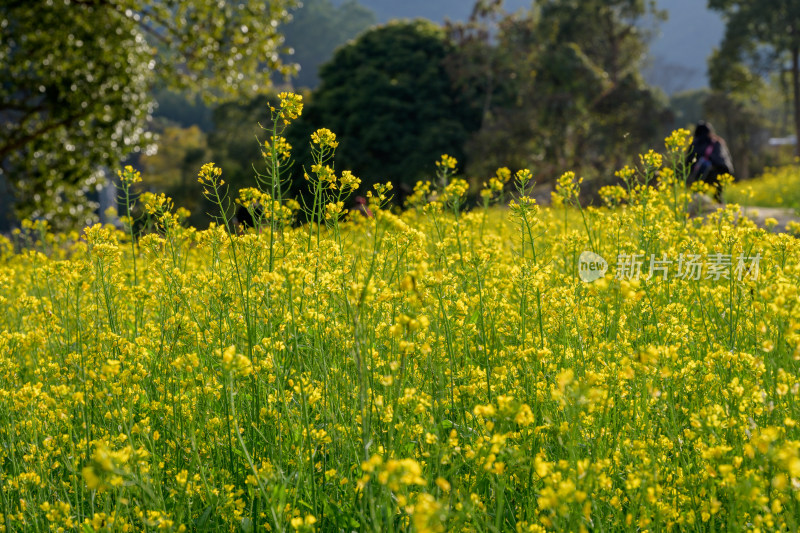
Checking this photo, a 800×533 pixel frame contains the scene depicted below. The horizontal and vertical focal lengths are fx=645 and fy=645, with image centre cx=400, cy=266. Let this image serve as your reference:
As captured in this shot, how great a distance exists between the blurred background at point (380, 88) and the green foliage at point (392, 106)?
0.07m

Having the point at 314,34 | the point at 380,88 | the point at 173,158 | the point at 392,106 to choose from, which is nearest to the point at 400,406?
the point at 392,106

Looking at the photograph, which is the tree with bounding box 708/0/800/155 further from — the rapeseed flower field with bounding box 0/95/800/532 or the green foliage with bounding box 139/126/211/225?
the green foliage with bounding box 139/126/211/225

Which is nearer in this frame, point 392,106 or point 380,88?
point 392,106

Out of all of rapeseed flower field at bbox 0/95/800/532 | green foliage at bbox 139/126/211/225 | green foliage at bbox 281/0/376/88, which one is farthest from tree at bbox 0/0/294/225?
green foliage at bbox 281/0/376/88

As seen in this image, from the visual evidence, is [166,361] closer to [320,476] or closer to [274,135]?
[320,476]

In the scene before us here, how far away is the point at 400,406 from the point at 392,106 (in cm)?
1985

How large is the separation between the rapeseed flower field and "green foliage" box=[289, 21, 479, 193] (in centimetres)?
1586

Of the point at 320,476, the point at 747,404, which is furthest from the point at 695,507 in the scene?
the point at 320,476

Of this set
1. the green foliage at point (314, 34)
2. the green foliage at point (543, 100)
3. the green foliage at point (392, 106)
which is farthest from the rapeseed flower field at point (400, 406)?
the green foliage at point (314, 34)

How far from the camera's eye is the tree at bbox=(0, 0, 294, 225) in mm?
12328

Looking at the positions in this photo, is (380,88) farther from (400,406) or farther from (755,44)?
(400,406)

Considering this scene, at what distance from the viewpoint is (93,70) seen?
12.9 metres

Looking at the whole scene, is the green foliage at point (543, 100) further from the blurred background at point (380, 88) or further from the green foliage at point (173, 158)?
the green foliage at point (173, 158)

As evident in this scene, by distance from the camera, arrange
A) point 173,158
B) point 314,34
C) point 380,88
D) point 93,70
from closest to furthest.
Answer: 1. point 93,70
2. point 380,88
3. point 173,158
4. point 314,34
